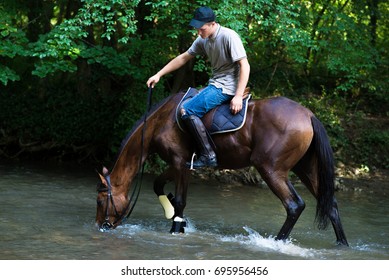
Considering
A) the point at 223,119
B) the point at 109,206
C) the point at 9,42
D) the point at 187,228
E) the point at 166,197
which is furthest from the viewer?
the point at 9,42

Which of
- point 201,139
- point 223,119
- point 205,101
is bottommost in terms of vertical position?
point 201,139

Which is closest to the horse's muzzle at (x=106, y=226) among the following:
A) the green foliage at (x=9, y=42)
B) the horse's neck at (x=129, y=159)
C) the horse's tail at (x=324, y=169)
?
the horse's neck at (x=129, y=159)

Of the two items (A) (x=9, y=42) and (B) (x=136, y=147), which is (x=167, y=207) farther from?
(A) (x=9, y=42)

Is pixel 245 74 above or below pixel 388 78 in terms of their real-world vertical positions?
above

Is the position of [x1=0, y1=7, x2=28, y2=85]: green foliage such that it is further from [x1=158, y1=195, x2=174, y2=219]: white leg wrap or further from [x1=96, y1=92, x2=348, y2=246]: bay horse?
[x1=158, y1=195, x2=174, y2=219]: white leg wrap

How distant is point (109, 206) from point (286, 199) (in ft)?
7.49

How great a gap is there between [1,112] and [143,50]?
4391 millimetres

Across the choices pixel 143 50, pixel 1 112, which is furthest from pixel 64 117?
pixel 143 50

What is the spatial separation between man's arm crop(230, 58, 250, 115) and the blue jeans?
21 cm

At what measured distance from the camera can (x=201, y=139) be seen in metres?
8.09

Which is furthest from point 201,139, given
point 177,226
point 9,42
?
point 9,42

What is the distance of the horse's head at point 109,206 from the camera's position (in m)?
8.48

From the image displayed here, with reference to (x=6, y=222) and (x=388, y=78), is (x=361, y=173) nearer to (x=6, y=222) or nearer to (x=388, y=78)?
(x=388, y=78)

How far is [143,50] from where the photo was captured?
13.8 metres
